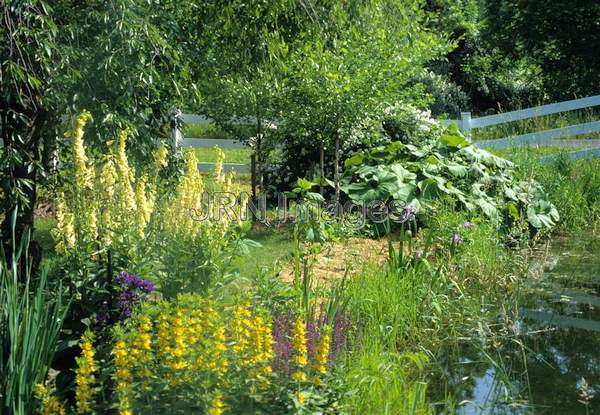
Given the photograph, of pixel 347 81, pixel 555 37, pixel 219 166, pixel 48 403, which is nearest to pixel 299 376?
pixel 48 403

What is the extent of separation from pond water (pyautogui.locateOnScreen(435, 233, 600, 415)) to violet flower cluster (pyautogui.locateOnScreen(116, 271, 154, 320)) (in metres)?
2.06

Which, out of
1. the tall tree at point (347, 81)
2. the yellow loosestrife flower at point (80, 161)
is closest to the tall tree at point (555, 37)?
the tall tree at point (347, 81)

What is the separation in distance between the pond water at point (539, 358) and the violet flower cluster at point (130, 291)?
2.06 m

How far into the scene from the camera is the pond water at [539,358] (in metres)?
5.66

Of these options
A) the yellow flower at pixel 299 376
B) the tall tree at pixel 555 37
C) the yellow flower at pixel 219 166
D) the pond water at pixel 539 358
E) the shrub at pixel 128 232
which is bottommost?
the pond water at pixel 539 358

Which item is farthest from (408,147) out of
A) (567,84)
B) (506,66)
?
(506,66)

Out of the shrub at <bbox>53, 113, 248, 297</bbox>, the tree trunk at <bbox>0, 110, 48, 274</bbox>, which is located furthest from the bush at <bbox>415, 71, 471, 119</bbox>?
the shrub at <bbox>53, 113, 248, 297</bbox>

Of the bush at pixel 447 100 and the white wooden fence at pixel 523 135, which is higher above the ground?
the bush at pixel 447 100

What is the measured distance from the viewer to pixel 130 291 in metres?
4.62

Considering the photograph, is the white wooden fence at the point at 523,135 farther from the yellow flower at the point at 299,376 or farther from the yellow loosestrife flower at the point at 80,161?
the yellow flower at the point at 299,376

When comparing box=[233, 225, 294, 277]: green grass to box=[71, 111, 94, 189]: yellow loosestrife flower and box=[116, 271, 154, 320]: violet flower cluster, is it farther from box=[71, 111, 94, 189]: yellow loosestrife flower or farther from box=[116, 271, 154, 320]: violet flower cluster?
box=[116, 271, 154, 320]: violet flower cluster

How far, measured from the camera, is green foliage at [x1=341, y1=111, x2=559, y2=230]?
33.2 feet

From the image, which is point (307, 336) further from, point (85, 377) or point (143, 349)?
point (85, 377)

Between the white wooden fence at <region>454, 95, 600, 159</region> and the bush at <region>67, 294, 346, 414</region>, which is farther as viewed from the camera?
the white wooden fence at <region>454, 95, 600, 159</region>
